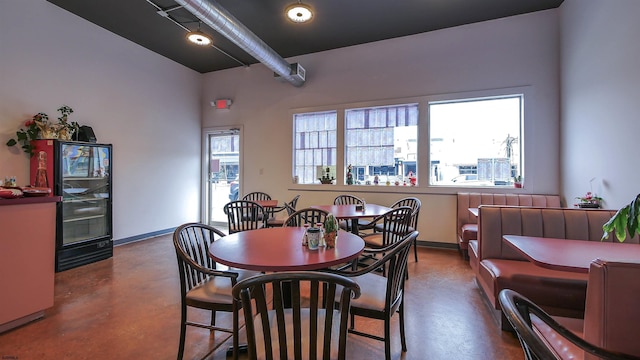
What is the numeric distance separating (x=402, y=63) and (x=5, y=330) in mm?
5603

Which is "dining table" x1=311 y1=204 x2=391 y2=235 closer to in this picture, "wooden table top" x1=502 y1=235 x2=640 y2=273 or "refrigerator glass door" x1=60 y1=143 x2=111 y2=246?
"wooden table top" x1=502 y1=235 x2=640 y2=273

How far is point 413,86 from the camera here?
187 inches

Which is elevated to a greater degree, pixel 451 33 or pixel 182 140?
pixel 451 33

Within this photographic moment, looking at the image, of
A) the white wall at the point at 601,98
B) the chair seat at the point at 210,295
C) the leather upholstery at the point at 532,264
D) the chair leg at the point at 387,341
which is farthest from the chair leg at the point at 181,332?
the white wall at the point at 601,98

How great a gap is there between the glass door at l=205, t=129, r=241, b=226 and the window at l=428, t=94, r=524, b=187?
13.4 feet

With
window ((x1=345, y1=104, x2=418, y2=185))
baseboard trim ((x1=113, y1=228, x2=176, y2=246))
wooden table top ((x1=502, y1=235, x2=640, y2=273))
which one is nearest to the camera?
wooden table top ((x1=502, y1=235, x2=640, y2=273))

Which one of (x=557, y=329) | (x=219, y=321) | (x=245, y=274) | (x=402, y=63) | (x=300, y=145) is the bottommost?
(x=219, y=321)

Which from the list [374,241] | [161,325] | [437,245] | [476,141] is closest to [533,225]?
[374,241]

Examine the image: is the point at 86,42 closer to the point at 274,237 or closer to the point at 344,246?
the point at 274,237

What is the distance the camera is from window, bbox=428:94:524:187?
4.37 metres

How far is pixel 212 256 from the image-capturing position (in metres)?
1.63

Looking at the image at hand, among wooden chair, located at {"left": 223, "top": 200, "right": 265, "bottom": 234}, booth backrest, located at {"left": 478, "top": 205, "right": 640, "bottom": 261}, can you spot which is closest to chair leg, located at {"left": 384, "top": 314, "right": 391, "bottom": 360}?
booth backrest, located at {"left": 478, "top": 205, "right": 640, "bottom": 261}

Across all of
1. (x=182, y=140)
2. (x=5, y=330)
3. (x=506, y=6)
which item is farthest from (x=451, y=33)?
(x=5, y=330)

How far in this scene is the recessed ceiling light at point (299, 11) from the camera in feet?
10.9
